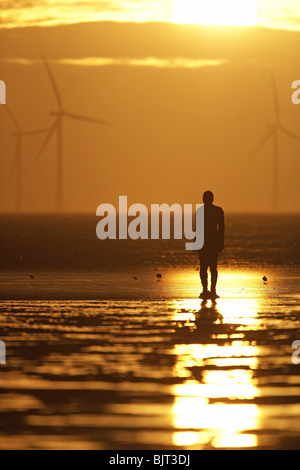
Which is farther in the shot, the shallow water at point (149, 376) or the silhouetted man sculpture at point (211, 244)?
the silhouetted man sculpture at point (211, 244)

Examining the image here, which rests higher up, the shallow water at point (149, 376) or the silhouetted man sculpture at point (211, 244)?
the silhouetted man sculpture at point (211, 244)

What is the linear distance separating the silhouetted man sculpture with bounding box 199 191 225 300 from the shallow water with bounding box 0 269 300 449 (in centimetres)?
124

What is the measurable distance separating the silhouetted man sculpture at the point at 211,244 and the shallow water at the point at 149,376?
4.06 feet

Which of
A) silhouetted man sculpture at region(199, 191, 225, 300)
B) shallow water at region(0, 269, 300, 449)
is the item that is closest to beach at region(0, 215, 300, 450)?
shallow water at region(0, 269, 300, 449)

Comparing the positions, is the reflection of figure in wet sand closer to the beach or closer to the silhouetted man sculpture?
the beach

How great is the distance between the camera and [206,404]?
10414 millimetres

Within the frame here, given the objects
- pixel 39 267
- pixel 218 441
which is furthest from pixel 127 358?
pixel 39 267

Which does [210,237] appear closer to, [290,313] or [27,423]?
[290,313]

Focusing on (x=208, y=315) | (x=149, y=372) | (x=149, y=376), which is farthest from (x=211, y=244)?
(x=149, y=376)

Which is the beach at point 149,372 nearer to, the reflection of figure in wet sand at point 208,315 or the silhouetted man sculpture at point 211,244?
the reflection of figure in wet sand at point 208,315

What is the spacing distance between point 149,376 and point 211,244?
32.9 ft

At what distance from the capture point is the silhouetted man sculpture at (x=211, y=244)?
2186 centimetres

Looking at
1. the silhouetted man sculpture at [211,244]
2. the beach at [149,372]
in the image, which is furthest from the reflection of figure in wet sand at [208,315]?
the silhouetted man sculpture at [211,244]

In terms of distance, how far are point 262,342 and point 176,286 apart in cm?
1181
